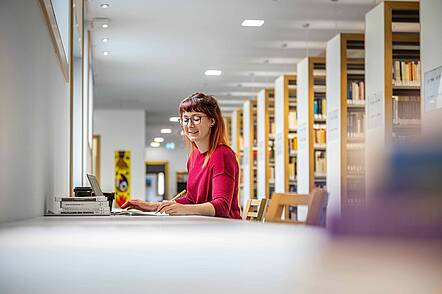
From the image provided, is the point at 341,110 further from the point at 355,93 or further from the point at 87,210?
the point at 87,210

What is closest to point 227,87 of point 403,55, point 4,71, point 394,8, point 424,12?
point 403,55

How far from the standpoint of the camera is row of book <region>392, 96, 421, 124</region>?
22.1 feet

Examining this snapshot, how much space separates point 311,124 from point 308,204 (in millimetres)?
7017

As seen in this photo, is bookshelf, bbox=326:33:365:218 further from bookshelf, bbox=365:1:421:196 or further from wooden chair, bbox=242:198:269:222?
wooden chair, bbox=242:198:269:222

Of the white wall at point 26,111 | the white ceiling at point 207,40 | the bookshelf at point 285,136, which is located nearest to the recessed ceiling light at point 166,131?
the white ceiling at point 207,40

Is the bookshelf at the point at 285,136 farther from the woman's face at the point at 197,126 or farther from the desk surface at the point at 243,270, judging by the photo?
the desk surface at the point at 243,270

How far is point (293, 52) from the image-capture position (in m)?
10.0

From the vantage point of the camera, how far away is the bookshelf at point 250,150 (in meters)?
13.3

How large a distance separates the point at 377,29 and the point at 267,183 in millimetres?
5669

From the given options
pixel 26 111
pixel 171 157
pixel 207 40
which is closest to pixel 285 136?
pixel 207 40

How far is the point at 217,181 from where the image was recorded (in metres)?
2.66

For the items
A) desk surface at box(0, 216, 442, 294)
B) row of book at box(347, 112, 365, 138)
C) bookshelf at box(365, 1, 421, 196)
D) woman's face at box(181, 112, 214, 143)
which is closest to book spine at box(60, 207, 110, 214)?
woman's face at box(181, 112, 214, 143)

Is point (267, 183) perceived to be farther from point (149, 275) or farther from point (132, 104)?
point (149, 275)

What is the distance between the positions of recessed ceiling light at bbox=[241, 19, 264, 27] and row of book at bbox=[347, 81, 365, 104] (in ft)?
4.53
